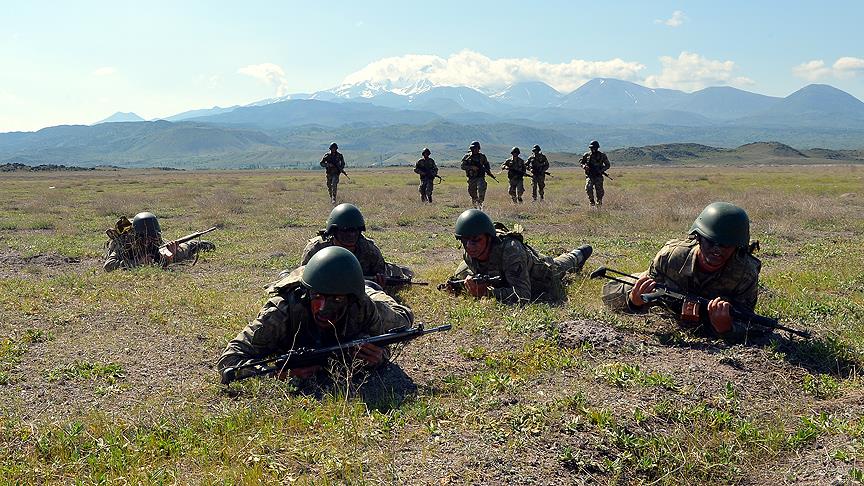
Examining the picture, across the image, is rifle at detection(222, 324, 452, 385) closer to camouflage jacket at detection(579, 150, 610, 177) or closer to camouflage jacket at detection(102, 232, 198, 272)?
camouflage jacket at detection(102, 232, 198, 272)

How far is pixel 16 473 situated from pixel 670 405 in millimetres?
4554

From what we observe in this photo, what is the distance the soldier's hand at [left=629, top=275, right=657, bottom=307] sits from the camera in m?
6.46

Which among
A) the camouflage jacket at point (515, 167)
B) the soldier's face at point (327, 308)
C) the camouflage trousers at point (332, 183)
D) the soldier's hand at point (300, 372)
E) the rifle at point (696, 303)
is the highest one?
the camouflage jacket at point (515, 167)

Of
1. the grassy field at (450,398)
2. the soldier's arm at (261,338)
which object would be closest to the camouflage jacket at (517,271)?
the grassy field at (450,398)

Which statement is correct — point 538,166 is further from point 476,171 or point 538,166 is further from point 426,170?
point 426,170

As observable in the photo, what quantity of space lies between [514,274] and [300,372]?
3.65 meters

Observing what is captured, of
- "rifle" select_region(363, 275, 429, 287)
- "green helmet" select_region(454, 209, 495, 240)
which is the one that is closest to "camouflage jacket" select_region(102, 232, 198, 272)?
"rifle" select_region(363, 275, 429, 287)

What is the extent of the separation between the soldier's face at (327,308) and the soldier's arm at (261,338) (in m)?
0.25

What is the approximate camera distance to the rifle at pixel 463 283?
27.3ft

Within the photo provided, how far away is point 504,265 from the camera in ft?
27.2

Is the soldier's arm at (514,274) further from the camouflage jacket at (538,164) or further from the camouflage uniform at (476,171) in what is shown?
the camouflage jacket at (538,164)

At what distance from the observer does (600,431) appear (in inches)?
174

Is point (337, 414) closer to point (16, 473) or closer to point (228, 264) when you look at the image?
point (16, 473)

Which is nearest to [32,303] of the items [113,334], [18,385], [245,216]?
[113,334]
